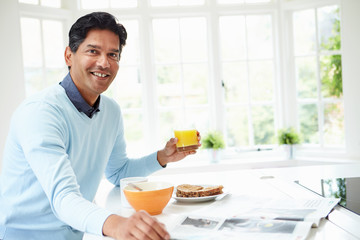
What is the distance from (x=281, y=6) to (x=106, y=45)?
3019 millimetres

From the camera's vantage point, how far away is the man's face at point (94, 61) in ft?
5.16

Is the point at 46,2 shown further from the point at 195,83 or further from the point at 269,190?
the point at 269,190

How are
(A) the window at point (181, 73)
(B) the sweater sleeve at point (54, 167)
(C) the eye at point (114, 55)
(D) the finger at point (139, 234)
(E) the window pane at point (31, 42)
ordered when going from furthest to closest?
(A) the window at point (181, 73), (E) the window pane at point (31, 42), (C) the eye at point (114, 55), (B) the sweater sleeve at point (54, 167), (D) the finger at point (139, 234)

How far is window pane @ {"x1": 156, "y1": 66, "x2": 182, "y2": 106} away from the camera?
13.6ft

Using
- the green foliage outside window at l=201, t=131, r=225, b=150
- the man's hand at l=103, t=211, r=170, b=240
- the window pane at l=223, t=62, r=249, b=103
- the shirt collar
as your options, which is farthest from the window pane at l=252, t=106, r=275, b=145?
the man's hand at l=103, t=211, r=170, b=240

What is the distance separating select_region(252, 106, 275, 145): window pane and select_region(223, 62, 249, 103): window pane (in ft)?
0.70

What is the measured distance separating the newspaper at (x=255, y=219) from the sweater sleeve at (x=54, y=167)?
0.24 m

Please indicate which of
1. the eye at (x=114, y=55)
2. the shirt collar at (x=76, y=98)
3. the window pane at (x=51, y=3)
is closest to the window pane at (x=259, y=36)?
the window pane at (x=51, y=3)

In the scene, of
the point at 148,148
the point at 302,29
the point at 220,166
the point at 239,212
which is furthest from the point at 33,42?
the point at 239,212

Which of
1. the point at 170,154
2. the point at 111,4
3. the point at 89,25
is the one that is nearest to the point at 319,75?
the point at 111,4

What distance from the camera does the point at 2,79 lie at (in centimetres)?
337

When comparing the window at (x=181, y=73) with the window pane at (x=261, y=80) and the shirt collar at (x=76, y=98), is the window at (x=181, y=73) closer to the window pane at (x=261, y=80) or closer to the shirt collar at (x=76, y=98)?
the window pane at (x=261, y=80)

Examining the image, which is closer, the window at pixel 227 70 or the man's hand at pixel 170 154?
the man's hand at pixel 170 154

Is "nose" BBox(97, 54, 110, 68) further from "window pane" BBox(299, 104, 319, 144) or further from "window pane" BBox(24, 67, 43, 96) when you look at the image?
"window pane" BBox(299, 104, 319, 144)
